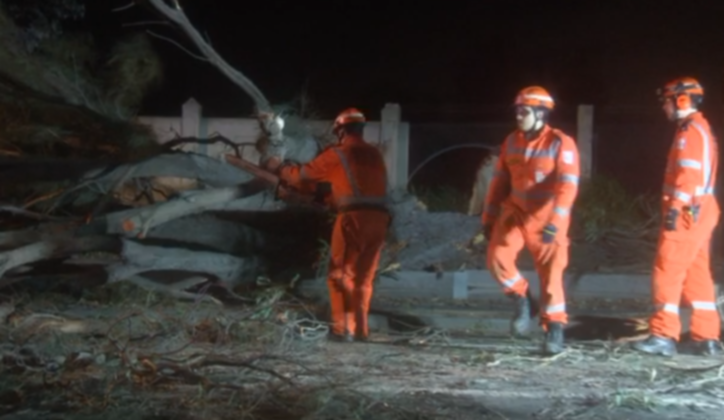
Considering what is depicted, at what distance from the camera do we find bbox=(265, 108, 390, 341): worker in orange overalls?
7699 millimetres

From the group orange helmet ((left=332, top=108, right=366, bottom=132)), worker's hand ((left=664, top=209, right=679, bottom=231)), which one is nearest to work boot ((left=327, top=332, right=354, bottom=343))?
orange helmet ((left=332, top=108, right=366, bottom=132))

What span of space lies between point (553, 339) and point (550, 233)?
2.44ft

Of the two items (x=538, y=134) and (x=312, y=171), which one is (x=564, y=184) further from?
(x=312, y=171)

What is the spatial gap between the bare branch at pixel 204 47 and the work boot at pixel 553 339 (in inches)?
123

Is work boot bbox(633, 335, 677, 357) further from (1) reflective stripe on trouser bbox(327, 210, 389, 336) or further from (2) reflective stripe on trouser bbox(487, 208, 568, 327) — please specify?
(1) reflective stripe on trouser bbox(327, 210, 389, 336)

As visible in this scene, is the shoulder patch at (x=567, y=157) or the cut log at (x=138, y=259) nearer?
the shoulder patch at (x=567, y=157)

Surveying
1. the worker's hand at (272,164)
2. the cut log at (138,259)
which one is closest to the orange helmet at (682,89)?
the worker's hand at (272,164)

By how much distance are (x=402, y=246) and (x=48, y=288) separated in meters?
3.07

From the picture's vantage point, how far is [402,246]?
9.38 m

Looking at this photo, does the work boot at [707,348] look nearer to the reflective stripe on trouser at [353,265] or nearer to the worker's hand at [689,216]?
the worker's hand at [689,216]

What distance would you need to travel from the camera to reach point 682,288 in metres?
7.38

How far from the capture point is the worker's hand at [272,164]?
8336 millimetres

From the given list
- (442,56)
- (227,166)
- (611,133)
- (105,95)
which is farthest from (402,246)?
(442,56)

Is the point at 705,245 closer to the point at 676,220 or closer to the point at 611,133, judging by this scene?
the point at 676,220
